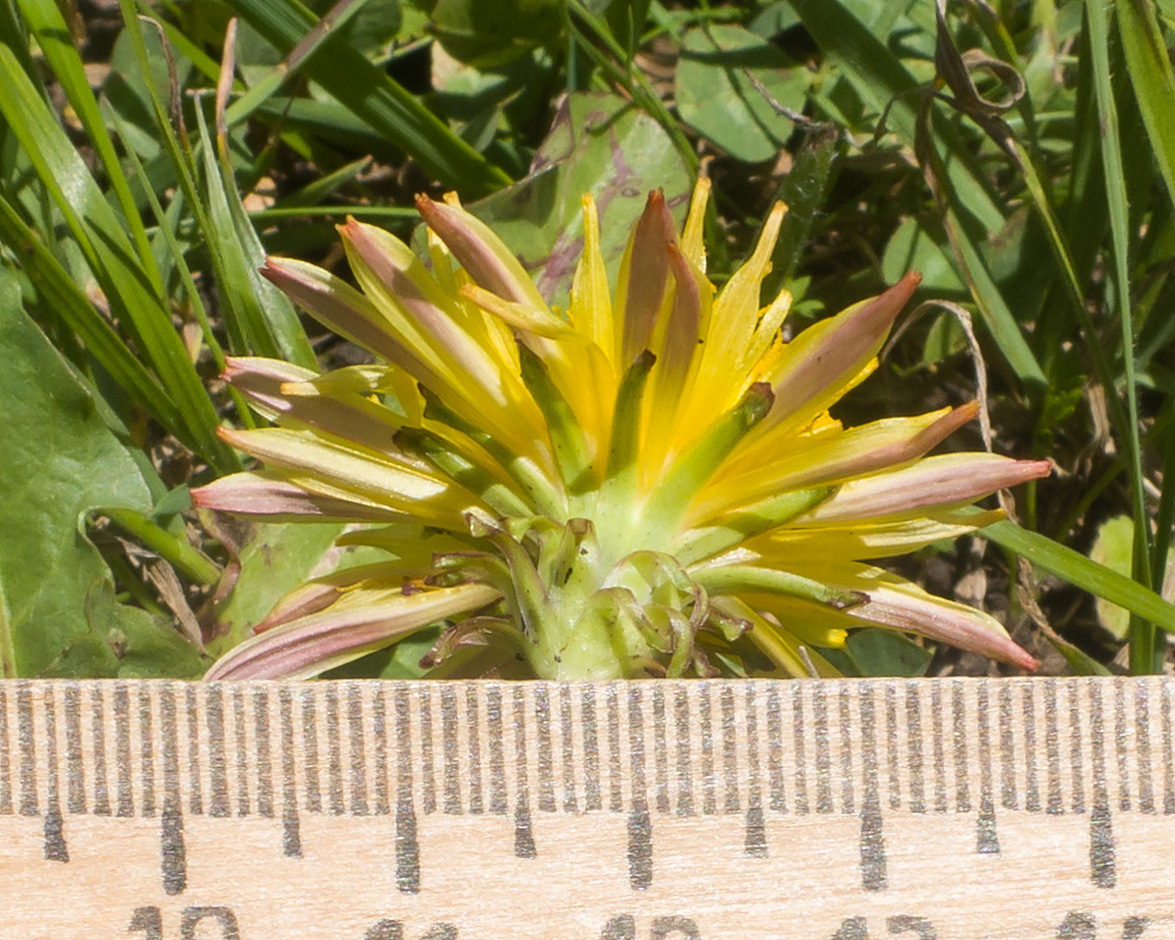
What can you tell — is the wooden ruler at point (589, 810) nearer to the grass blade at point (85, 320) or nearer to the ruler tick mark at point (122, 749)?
the ruler tick mark at point (122, 749)

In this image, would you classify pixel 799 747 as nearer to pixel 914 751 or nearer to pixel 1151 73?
pixel 914 751

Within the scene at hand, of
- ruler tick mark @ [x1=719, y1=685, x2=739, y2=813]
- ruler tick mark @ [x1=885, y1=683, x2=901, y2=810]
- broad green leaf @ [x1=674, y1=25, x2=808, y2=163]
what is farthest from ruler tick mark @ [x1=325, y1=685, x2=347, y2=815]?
broad green leaf @ [x1=674, y1=25, x2=808, y2=163]

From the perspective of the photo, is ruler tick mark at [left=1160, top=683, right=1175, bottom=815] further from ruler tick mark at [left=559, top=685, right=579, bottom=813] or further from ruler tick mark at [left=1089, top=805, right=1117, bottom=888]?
ruler tick mark at [left=559, top=685, right=579, bottom=813]

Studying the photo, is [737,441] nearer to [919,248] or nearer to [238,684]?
[238,684]

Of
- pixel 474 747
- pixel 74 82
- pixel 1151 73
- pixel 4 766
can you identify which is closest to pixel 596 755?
pixel 474 747

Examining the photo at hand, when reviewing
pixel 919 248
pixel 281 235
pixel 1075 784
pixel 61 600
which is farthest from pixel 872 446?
pixel 281 235

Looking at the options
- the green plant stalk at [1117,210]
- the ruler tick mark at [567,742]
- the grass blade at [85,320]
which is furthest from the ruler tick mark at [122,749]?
the green plant stalk at [1117,210]
